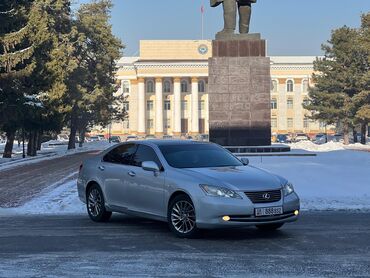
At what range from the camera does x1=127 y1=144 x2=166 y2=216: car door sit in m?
10.0

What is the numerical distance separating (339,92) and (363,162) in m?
43.2

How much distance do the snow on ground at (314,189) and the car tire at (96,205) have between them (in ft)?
5.36

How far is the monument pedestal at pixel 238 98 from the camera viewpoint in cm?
2745

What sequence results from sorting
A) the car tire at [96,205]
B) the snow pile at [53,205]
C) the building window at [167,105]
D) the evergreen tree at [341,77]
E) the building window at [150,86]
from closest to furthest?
the car tire at [96,205]
the snow pile at [53,205]
the evergreen tree at [341,77]
the building window at [150,86]
the building window at [167,105]

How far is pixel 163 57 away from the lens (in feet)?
382

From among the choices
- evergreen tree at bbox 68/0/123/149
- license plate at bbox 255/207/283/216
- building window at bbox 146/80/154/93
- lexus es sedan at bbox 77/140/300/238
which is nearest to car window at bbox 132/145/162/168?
lexus es sedan at bbox 77/140/300/238

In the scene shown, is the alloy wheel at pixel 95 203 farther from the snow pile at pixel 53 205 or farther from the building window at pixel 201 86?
the building window at pixel 201 86

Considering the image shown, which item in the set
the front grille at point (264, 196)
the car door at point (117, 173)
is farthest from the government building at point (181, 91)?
the front grille at point (264, 196)

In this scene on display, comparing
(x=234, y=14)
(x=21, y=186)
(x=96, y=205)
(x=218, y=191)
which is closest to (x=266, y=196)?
(x=218, y=191)

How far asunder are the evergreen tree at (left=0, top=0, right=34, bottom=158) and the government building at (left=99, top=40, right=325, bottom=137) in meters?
83.0

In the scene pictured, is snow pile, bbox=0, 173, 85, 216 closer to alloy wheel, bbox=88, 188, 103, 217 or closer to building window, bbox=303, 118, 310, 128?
alloy wheel, bbox=88, 188, 103, 217

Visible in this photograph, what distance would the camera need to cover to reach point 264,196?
30.3 ft

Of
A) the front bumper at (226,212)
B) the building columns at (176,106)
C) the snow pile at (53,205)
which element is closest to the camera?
the front bumper at (226,212)

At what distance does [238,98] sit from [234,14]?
4217 millimetres
